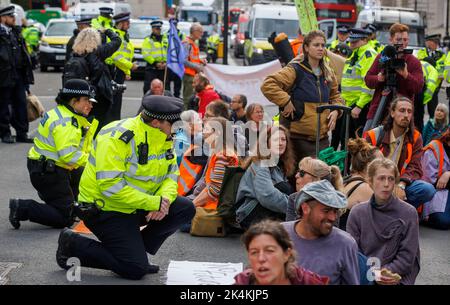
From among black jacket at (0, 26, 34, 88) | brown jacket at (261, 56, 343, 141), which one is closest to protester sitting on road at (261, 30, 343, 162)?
brown jacket at (261, 56, 343, 141)

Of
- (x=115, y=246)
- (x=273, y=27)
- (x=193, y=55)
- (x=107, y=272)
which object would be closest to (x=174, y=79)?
(x=193, y=55)

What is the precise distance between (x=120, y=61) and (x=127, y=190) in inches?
310

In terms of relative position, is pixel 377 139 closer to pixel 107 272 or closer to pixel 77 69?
pixel 107 272

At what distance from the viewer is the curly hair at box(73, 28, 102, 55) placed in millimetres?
13570

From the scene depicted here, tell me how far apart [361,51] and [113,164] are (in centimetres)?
661

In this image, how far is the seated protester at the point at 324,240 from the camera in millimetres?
5930

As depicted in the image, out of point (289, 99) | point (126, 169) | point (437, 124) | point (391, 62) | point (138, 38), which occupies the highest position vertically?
point (138, 38)

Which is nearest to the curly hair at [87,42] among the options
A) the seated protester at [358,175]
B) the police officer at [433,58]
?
the seated protester at [358,175]

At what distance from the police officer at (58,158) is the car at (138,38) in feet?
66.3

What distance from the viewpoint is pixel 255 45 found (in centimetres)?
3319

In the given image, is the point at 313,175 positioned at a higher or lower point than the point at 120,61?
lower

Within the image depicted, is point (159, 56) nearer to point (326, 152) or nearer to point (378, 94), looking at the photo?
point (378, 94)

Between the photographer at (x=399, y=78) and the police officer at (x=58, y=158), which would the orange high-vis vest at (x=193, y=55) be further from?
the police officer at (x=58, y=158)

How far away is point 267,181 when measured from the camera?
9.20m
